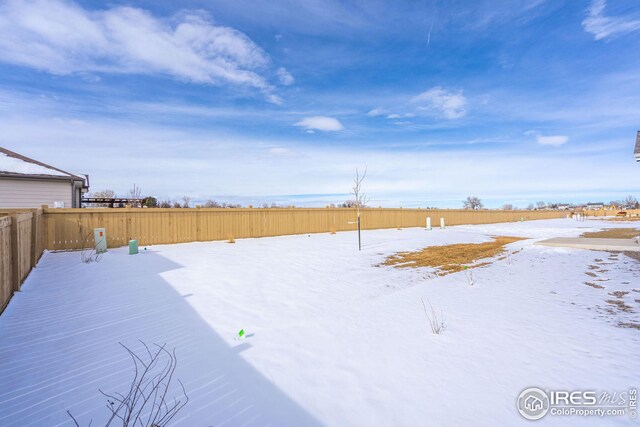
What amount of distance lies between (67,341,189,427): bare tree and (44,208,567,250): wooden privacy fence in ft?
32.7

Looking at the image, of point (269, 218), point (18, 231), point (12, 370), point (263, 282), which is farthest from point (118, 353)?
point (269, 218)

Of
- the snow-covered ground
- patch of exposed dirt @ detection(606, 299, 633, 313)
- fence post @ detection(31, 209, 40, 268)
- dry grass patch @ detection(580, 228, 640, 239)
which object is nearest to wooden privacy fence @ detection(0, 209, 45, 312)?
the snow-covered ground

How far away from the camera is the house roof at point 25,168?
12.6 m

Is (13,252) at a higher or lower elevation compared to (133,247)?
higher

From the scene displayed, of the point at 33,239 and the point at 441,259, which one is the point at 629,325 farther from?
the point at 33,239

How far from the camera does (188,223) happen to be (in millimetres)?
14109

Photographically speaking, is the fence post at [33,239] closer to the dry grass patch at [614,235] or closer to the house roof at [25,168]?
the house roof at [25,168]

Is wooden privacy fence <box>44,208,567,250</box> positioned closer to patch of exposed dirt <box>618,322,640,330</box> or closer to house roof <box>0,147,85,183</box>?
house roof <box>0,147,85,183</box>

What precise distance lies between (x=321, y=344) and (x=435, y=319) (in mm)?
1900

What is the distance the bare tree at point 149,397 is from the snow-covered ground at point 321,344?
0.36 ft

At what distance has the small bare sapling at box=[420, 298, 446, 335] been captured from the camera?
4.44 meters

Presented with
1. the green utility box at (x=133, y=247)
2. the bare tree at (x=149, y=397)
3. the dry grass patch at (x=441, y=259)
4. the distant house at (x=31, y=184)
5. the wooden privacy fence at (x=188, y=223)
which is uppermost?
the distant house at (x=31, y=184)

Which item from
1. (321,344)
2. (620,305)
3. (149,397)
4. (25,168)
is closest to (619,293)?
(620,305)

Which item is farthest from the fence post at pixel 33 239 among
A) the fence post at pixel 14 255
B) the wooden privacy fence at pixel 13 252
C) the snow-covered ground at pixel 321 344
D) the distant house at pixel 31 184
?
the distant house at pixel 31 184
